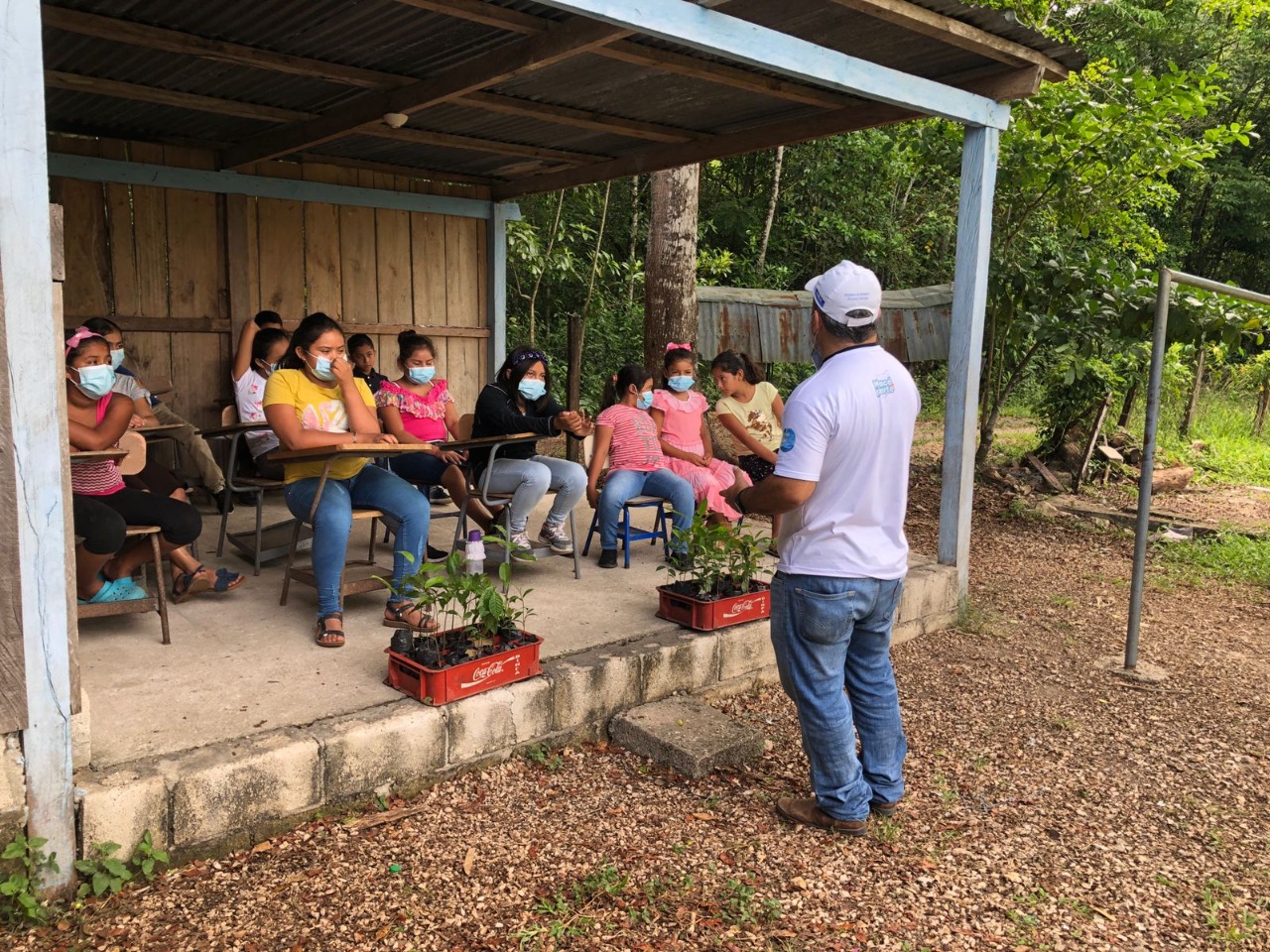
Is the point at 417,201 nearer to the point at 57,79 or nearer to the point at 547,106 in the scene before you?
the point at 547,106

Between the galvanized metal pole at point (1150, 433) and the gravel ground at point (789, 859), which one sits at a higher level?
the galvanized metal pole at point (1150, 433)

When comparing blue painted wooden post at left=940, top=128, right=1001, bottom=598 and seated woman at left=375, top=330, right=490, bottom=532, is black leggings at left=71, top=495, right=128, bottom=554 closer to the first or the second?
seated woman at left=375, top=330, right=490, bottom=532

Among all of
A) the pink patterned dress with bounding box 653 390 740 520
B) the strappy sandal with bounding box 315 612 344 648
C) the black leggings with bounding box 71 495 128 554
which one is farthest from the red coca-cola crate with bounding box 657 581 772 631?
the black leggings with bounding box 71 495 128 554

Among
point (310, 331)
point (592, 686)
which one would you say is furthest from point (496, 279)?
point (592, 686)

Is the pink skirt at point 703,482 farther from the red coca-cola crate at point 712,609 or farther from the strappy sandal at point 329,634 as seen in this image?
the strappy sandal at point 329,634

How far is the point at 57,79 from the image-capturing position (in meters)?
4.79

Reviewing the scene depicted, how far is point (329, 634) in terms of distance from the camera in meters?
3.74

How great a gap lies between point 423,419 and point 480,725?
7.73ft

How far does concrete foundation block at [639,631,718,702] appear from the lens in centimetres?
387

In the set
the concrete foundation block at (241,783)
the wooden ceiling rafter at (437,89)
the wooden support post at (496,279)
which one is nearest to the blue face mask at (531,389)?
the wooden ceiling rafter at (437,89)

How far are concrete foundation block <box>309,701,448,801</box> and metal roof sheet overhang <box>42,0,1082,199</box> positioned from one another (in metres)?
2.45

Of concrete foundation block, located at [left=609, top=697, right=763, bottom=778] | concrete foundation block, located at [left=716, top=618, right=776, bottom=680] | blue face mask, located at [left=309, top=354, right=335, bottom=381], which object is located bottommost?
concrete foundation block, located at [left=609, top=697, right=763, bottom=778]

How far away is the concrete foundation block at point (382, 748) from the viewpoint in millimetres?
2953

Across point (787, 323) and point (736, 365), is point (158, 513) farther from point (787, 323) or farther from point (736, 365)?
point (787, 323)
